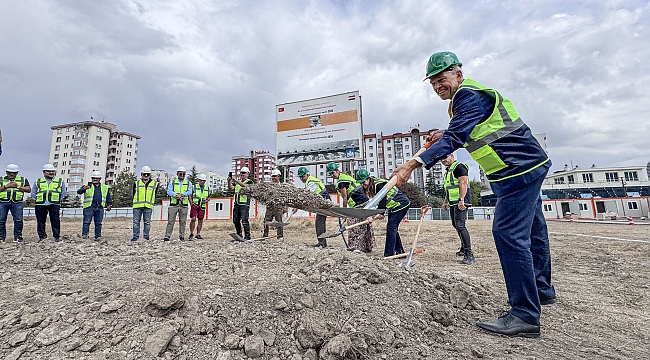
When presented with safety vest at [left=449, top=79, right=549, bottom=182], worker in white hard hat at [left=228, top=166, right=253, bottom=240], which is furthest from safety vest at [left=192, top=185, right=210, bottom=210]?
safety vest at [left=449, top=79, right=549, bottom=182]

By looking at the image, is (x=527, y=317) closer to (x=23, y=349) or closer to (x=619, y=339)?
(x=619, y=339)

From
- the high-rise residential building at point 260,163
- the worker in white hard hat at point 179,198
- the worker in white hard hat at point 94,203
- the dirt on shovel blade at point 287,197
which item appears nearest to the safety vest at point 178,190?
→ the worker in white hard hat at point 179,198

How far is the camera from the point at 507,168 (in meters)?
1.91

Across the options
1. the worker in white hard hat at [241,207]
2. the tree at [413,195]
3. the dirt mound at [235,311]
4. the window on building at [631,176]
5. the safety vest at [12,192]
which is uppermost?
the window on building at [631,176]

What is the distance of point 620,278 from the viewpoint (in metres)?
3.37

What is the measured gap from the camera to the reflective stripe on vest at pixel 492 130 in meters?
1.91

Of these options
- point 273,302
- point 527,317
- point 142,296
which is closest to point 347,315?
point 273,302

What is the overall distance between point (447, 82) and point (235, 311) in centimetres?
201

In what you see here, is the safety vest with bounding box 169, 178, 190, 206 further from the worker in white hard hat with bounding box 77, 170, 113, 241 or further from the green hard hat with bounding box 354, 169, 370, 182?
the green hard hat with bounding box 354, 169, 370, 182

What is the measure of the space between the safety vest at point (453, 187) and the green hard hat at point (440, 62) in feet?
10.2

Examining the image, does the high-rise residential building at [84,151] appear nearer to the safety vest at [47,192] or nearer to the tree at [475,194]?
the safety vest at [47,192]

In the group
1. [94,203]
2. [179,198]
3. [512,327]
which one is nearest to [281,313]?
[512,327]

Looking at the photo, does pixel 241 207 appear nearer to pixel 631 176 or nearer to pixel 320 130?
pixel 320 130

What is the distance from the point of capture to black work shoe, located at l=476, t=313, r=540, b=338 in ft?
5.87
